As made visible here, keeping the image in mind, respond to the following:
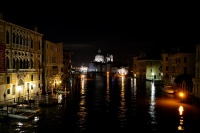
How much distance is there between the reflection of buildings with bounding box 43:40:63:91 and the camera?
64312 mm

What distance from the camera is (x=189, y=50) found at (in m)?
70.8

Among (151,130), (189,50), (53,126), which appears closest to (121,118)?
(151,130)

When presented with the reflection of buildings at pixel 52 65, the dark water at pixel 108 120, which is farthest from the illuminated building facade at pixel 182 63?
the reflection of buildings at pixel 52 65

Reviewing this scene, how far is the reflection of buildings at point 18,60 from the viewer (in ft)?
138

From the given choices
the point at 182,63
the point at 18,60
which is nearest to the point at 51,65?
the point at 18,60

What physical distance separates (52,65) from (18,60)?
79.4 ft

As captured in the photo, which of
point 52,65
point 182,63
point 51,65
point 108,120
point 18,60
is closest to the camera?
point 108,120

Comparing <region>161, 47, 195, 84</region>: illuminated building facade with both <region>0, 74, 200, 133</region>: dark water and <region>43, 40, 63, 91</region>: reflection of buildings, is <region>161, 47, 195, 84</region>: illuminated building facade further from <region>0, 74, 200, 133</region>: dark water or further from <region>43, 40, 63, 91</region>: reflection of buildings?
<region>43, 40, 63, 91</region>: reflection of buildings

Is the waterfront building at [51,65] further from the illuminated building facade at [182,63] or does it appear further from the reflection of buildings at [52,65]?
the illuminated building facade at [182,63]

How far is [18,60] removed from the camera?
47.1 m

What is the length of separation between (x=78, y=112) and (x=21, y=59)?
52.2 feet

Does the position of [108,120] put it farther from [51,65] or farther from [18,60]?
[51,65]

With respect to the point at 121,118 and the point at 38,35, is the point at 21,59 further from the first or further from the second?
the point at 121,118

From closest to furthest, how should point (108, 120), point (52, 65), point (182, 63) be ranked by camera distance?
point (108, 120) → point (182, 63) → point (52, 65)
